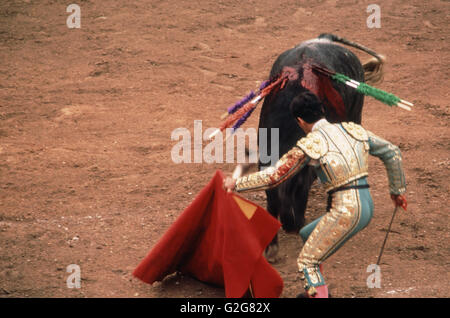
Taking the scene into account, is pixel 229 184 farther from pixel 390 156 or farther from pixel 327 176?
pixel 390 156

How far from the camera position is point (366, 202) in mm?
3852

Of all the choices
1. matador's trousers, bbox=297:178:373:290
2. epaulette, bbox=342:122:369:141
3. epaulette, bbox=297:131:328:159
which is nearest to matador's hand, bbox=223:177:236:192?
epaulette, bbox=297:131:328:159

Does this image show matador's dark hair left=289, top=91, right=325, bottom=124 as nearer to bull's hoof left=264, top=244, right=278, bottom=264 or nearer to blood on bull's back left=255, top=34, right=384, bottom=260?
blood on bull's back left=255, top=34, right=384, bottom=260

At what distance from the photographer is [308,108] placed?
12.7ft

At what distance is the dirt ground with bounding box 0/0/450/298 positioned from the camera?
478cm

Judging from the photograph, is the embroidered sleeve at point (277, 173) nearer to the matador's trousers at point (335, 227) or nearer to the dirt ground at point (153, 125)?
the matador's trousers at point (335, 227)

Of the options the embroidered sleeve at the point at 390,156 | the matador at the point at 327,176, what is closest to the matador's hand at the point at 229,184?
the matador at the point at 327,176

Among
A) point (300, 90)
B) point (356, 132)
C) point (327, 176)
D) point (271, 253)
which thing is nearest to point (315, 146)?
point (327, 176)

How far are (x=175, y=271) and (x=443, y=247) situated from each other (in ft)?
7.38

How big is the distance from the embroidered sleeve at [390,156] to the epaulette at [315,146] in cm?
35

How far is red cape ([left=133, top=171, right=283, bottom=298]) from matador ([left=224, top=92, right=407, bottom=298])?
0.28 m

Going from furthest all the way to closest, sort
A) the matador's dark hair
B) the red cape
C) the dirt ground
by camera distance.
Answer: the dirt ground
the red cape
the matador's dark hair

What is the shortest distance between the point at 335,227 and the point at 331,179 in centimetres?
30

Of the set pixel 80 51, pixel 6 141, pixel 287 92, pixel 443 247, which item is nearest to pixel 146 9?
pixel 80 51
